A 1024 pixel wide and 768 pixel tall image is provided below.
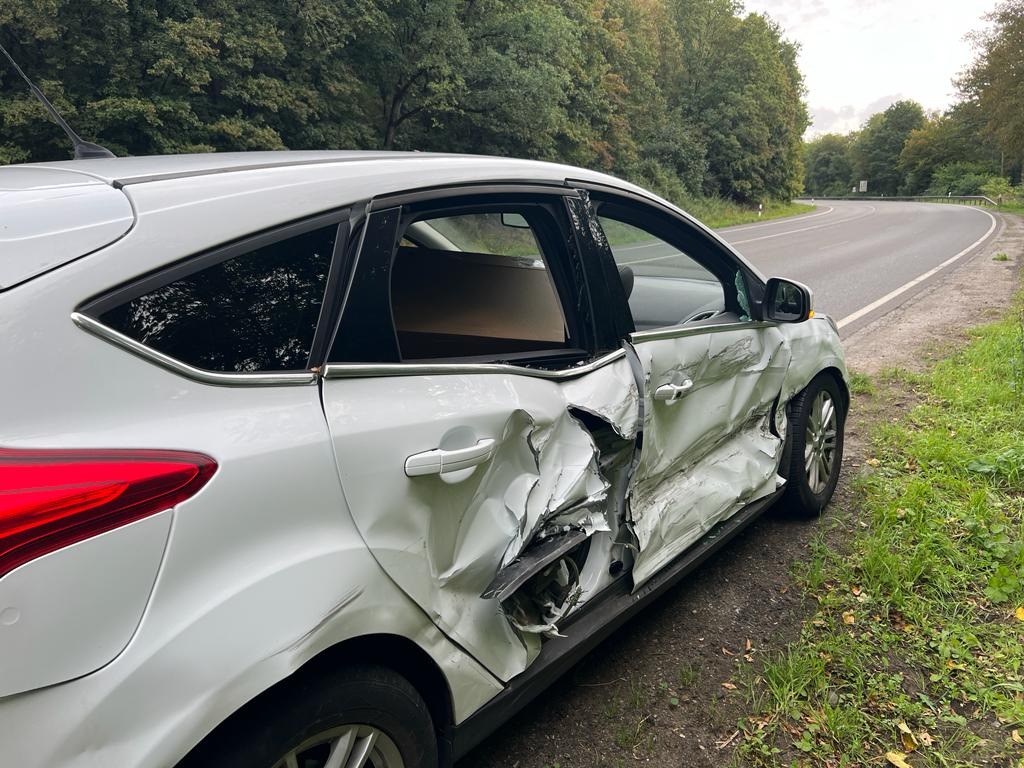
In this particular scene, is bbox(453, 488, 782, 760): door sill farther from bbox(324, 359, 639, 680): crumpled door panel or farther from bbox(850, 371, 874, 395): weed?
bbox(850, 371, 874, 395): weed

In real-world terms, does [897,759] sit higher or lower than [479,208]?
lower

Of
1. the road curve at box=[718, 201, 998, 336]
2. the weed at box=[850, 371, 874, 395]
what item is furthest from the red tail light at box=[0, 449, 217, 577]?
the road curve at box=[718, 201, 998, 336]

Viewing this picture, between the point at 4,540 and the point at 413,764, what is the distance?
99 cm

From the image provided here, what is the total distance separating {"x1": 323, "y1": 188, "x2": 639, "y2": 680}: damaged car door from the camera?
152cm

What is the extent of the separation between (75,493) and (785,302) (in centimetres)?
289

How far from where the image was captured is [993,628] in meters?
2.78

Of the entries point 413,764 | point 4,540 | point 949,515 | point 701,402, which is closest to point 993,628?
point 949,515

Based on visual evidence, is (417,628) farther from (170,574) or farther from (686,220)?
(686,220)

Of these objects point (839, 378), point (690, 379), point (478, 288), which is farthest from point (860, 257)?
point (478, 288)

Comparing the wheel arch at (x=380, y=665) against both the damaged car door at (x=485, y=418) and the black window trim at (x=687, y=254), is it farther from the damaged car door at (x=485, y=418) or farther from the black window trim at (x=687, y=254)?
the black window trim at (x=687, y=254)

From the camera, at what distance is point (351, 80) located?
17.5m

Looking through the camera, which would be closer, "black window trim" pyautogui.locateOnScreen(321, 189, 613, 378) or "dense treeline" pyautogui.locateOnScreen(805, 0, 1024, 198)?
"black window trim" pyautogui.locateOnScreen(321, 189, 613, 378)

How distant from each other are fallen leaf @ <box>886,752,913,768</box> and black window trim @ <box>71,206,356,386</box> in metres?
2.10

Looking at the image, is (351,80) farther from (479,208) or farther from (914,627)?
(914,627)
